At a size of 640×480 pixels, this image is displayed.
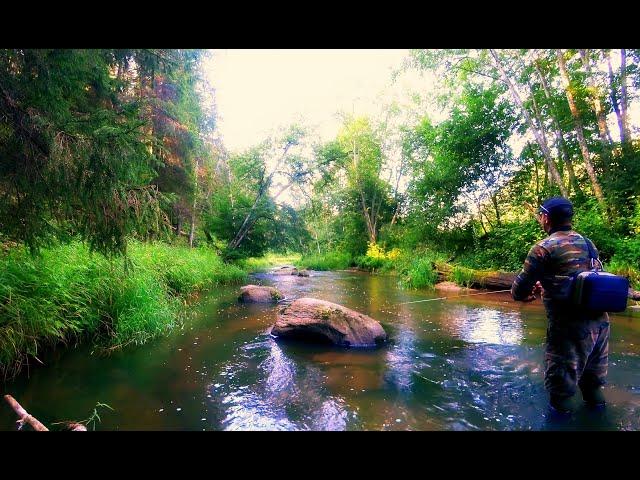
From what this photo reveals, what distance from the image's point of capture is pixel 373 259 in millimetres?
25750

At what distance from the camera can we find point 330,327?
6305 mm

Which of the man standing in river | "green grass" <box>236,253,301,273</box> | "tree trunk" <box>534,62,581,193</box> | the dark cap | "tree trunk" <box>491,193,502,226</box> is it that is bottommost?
"green grass" <box>236,253,301,273</box>

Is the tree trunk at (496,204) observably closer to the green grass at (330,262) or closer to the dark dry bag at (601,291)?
the green grass at (330,262)

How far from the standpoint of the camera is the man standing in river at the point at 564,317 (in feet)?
10.8

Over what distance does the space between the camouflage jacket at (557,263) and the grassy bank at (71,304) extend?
609 cm

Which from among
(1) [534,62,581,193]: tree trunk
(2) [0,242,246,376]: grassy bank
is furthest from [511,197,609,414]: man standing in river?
(1) [534,62,581,193]: tree trunk

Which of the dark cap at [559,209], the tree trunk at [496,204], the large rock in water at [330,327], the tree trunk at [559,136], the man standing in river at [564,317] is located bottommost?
the large rock in water at [330,327]

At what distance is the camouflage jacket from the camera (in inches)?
131

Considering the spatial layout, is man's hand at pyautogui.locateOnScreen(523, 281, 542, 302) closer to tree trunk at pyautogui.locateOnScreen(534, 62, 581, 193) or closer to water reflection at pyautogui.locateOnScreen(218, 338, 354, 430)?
water reflection at pyautogui.locateOnScreen(218, 338, 354, 430)

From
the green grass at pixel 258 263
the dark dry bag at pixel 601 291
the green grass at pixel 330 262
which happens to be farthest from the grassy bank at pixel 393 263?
the dark dry bag at pixel 601 291

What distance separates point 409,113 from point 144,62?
28347 millimetres

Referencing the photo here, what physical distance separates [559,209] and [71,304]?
6.93 metres

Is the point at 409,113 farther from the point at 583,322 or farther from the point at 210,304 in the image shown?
the point at 583,322
